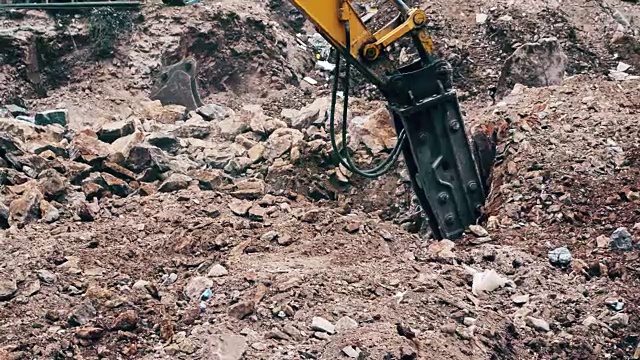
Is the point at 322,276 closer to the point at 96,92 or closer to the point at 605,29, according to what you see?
the point at 96,92

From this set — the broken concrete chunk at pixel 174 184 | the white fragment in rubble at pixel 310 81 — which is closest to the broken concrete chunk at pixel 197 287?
the broken concrete chunk at pixel 174 184

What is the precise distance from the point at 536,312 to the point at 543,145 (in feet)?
6.34

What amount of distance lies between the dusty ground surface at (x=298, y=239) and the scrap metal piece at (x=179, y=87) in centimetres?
31

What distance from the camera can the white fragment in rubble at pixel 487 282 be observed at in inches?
223

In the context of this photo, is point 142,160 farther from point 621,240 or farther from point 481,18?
point 481,18

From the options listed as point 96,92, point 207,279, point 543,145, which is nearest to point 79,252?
point 207,279

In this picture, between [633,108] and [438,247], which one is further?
[633,108]

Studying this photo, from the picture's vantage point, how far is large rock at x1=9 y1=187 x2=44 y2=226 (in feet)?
21.6

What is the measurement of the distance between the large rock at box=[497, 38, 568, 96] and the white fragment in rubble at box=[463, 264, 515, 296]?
3.83m

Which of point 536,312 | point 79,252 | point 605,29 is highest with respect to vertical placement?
point 79,252

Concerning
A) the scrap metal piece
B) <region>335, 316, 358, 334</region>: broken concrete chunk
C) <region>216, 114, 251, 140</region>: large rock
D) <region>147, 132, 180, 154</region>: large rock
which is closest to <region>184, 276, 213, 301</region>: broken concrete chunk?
<region>335, 316, 358, 334</region>: broken concrete chunk

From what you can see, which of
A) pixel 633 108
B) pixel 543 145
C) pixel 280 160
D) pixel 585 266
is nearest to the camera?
pixel 585 266

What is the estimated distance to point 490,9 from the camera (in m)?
11.6

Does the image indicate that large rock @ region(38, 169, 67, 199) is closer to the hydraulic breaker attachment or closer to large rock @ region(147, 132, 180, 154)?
large rock @ region(147, 132, 180, 154)
